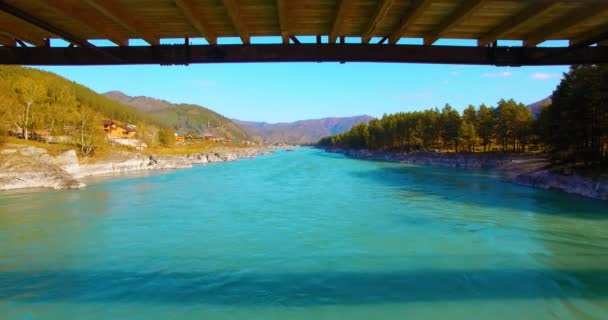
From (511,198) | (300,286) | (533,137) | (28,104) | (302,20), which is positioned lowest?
(511,198)

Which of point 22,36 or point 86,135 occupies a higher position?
point 86,135

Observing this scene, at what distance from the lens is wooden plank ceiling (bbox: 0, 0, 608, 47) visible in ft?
15.1

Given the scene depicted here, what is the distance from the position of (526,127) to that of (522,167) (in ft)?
56.8

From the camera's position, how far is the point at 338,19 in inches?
191

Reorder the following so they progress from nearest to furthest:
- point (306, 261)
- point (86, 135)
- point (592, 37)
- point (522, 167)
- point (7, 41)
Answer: point (592, 37)
point (7, 41)
point (306, 261)
point (522, 167)
point (86, 135)

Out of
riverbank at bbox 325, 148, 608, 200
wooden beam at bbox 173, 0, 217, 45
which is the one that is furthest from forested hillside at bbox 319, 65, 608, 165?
wooden beam at bbox 173, 0, 217, 45

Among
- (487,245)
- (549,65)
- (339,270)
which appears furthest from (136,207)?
(549,65)

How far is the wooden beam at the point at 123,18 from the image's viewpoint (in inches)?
172

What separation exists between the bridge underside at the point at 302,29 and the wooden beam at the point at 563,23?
0.5 inches

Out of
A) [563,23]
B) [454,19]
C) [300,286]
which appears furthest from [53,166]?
[563,23]

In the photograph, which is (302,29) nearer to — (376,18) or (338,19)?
(338,19)

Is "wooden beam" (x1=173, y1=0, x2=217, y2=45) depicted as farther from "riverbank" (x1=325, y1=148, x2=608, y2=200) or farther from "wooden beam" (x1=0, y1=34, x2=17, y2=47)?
"riverbank" (x1=325, y1=148, x2=608, y2=200)

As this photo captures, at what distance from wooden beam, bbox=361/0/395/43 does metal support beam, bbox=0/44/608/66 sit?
18 centimetres

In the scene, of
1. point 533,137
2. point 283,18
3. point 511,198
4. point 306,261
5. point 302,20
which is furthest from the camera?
point 533,137
